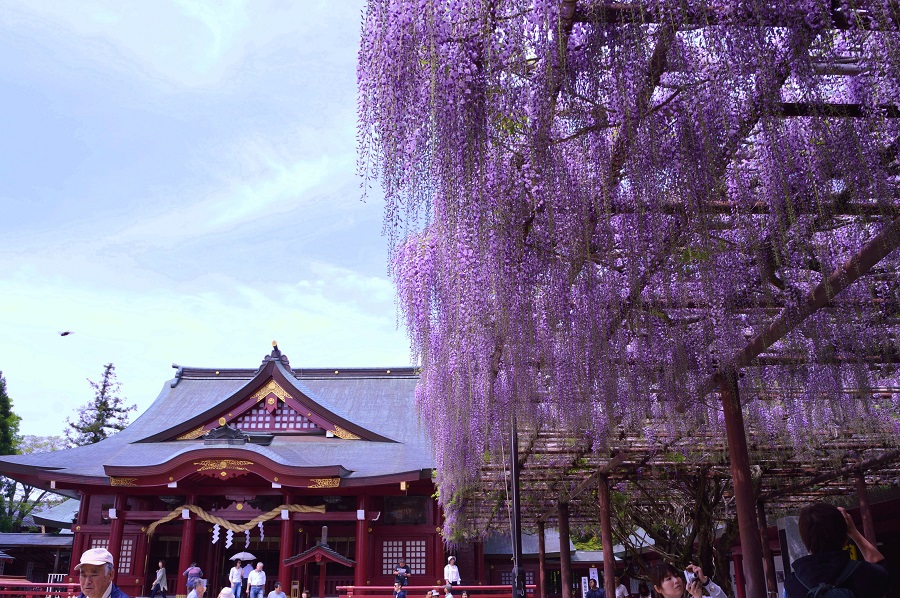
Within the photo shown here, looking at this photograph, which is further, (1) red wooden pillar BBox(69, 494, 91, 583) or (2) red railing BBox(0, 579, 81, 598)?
(1) red wooden pillar BBox(69, 494, 91, 583)

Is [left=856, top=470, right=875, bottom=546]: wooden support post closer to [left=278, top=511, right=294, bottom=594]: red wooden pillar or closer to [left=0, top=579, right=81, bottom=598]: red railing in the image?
[left=278, top=511, right=294, bottom=594]: red wooden pillar

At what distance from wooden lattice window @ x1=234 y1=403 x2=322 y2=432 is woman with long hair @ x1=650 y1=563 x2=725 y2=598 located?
15917mm

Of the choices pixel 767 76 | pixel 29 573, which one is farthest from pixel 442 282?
pixel 29 573

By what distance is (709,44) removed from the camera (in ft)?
12.9

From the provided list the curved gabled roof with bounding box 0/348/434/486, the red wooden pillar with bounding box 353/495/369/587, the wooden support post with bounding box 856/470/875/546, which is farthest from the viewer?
the curved gabled roof with bounding box 0/348/434/486

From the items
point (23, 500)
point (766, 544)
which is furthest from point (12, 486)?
point (766, 544)

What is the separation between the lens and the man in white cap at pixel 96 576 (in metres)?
2.94

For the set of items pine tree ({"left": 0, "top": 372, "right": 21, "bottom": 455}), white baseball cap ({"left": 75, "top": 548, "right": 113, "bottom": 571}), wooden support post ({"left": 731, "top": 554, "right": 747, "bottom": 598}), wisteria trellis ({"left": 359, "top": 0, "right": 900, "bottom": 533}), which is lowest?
wooden support post ({"left": 731, "top": 554, "right": 747, "bottom": 598})

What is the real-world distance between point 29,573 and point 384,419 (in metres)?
12.1

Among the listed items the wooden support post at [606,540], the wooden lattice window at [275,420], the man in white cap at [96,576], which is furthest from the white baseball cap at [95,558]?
the wooden lattice window at [275,420]

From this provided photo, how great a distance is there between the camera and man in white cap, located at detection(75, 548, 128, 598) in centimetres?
294

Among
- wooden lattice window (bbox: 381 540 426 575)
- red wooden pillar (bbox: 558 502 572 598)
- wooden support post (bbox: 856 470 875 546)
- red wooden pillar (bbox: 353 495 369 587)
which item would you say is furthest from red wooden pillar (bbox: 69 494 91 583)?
wooden support post (bbox: 856 470 875 546)

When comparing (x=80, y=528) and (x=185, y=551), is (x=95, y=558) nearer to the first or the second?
(x=185, y=551)

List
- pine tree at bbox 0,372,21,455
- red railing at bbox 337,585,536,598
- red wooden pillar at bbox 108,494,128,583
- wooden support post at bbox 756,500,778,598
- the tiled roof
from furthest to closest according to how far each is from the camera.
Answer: pine tree at bbox 0,372,21,455, the tiled roof, red wooden pillar at bbox 108,494,128,583, wooden support post at bbox 756,500,778,598, red railing at bbox 337,585,536,598
